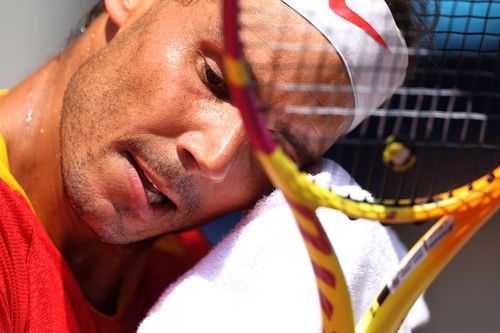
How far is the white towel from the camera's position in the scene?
1.20 meters

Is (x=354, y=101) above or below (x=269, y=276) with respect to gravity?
above

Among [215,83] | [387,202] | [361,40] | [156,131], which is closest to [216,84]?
[215,83]

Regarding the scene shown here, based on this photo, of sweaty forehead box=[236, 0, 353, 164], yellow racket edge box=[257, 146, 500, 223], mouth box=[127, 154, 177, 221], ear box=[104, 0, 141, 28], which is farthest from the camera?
ear box=[104, 0, 141, 28]

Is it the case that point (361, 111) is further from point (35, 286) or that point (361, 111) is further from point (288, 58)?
point (35, 286)

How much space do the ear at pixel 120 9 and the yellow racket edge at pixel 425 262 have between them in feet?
2.04

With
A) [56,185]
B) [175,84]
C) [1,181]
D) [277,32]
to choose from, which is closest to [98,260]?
[56,185]

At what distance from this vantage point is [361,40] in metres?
1.21

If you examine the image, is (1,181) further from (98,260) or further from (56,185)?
(98,260)

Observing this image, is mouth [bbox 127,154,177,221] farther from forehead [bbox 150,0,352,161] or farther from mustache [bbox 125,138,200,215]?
forehead [bbox 150,0,352,161]

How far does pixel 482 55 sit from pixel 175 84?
0.42 meters

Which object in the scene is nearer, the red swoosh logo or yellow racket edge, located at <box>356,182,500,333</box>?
yellow racket edge, located at <box>356,182,500,333</box>

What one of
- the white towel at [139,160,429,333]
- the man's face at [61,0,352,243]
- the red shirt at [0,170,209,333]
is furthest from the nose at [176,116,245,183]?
the red shirt at [0,170,209,333]

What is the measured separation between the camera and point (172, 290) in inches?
49.6

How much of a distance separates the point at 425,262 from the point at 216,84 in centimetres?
39
